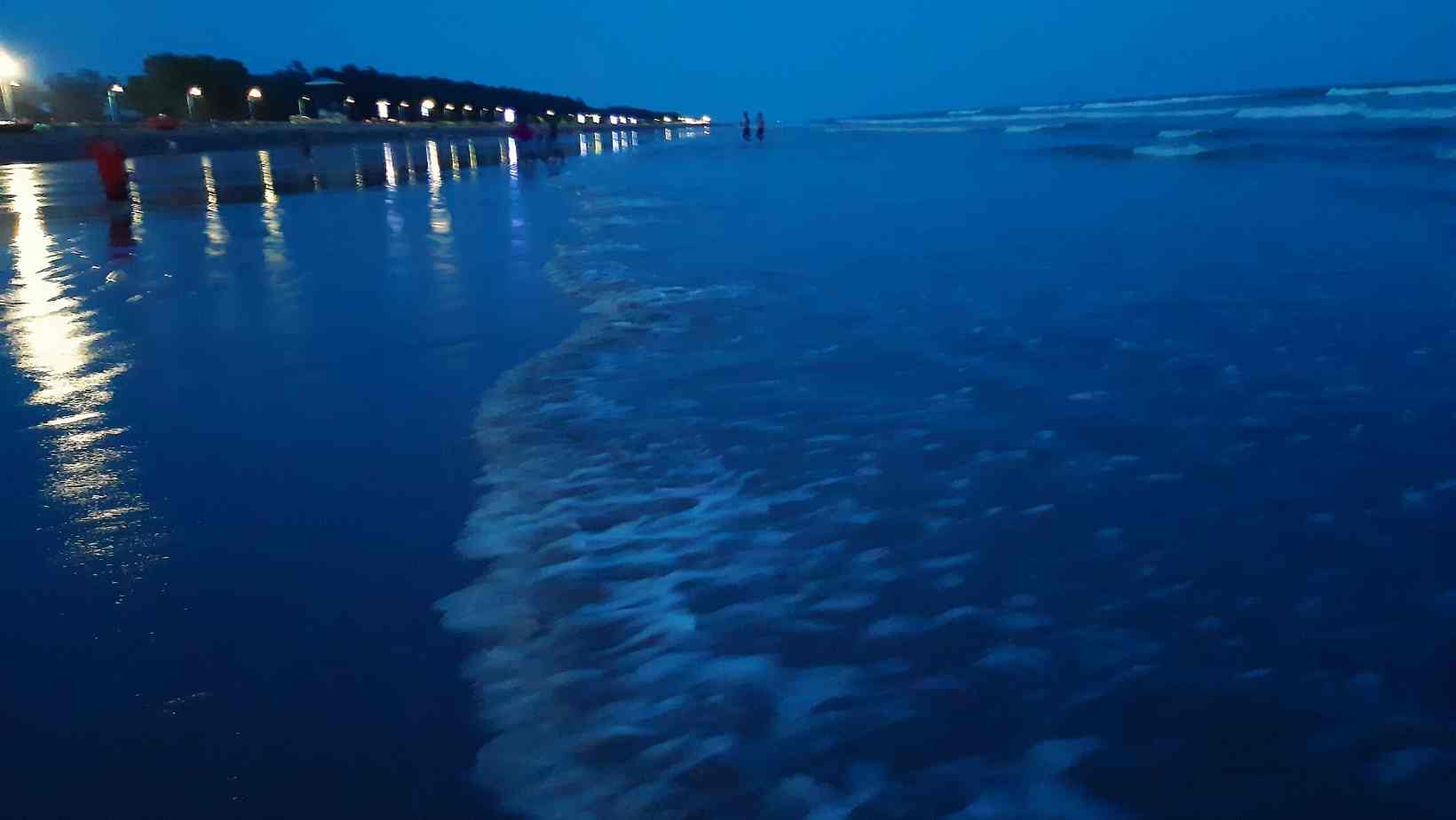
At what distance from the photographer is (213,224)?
55.6 ft

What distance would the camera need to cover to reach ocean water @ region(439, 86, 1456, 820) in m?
2.89

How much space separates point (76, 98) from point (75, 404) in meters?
125

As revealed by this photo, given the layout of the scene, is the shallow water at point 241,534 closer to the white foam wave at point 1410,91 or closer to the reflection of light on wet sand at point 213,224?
the reflection of light on wet sand at point 213,224

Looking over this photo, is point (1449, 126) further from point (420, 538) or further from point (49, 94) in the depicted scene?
point (49, 94)

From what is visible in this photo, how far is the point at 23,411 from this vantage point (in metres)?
5.98

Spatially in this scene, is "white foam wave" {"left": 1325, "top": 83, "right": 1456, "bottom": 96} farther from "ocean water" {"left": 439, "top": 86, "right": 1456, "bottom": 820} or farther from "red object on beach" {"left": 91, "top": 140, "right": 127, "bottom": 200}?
"red object on beach" {"left": 91, "top": 140, "right": 127, "bottom": 200}

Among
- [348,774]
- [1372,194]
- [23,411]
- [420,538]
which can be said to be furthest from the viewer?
[1372,194]

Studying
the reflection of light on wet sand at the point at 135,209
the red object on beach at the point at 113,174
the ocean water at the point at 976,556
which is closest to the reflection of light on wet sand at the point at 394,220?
the reflection of light on wet sand at the point at 135,209

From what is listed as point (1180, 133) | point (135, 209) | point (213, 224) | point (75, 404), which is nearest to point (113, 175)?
point (135, 209)

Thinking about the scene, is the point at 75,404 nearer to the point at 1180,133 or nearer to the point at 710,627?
the point at 710,627

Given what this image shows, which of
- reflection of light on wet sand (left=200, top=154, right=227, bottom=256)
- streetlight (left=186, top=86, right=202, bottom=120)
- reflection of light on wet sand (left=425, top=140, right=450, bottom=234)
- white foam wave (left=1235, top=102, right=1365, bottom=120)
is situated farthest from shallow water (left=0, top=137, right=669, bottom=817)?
streetlight (left=186, top=86, right=202, bottom=120)

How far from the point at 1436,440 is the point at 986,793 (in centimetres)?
418

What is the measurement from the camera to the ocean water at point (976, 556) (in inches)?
114

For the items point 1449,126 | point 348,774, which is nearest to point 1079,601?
point 348,774
